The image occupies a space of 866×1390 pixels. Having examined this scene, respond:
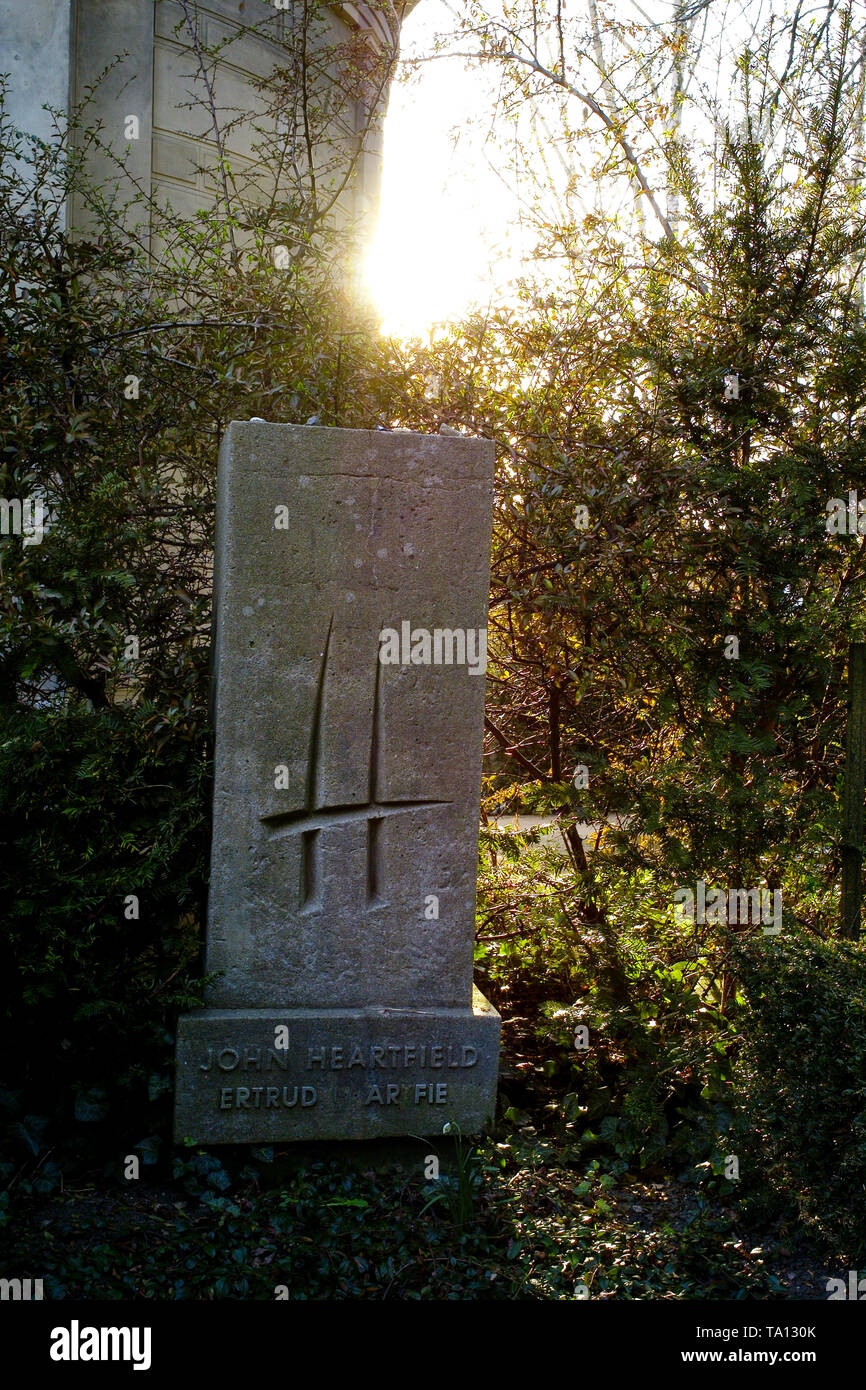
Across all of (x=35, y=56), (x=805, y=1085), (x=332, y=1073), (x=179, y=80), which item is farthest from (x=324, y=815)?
(x=179, y=80)

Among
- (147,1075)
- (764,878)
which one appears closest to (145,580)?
(147,1075)

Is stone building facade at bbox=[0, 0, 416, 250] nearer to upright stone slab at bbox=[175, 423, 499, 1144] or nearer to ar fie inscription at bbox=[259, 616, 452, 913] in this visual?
upright stone slab at bbox=[175, 423, 499, 1144]

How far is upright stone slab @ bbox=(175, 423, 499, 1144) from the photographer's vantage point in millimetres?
3070

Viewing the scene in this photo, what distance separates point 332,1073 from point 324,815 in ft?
2.47

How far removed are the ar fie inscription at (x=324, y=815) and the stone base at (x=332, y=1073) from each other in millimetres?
356

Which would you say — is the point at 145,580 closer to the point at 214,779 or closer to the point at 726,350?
the point at 214,779

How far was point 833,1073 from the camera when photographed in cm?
275

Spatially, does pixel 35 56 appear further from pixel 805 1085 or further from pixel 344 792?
pixel 805 1085

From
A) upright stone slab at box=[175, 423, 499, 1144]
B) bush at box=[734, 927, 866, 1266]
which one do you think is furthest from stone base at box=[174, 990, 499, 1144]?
bush at box=[734, 927, 866, 1266]

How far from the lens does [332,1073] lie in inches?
123

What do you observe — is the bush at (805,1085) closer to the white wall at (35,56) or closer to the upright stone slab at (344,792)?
the upright stone slab at (344,792)

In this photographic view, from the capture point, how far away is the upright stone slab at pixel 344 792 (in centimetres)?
307

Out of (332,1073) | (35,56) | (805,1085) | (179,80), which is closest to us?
(805,1085)
